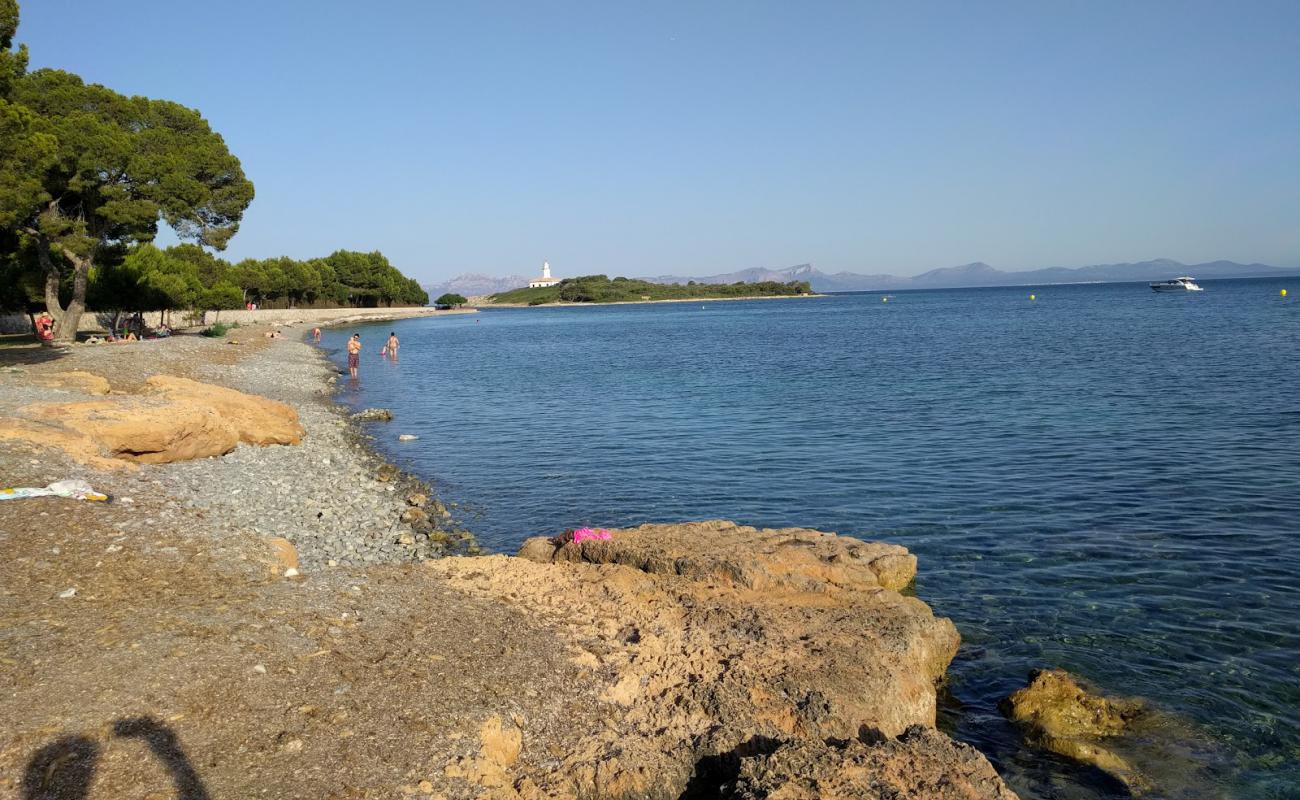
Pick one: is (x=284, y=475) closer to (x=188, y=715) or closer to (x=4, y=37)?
(x=188, y=715)

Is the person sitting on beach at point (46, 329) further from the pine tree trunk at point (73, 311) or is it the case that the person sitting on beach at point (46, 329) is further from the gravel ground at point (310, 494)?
the gravel ground at point (310, 494)

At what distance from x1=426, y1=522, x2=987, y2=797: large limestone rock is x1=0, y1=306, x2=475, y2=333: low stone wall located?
6007 cm

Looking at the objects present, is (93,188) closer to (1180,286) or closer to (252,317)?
(252,317)

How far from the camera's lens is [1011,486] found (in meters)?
19.6

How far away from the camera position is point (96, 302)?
55.8 meters

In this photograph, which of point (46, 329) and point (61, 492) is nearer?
point (61, 492)

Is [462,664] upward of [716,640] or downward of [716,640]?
upward

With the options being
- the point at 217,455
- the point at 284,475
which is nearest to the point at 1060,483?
the point at 284,475

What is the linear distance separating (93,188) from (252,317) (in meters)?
60.6

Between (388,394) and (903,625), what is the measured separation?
3536cm

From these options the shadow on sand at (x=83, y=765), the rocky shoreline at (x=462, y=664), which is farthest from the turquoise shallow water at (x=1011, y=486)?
the shadow on sand at (x=83, y=765)

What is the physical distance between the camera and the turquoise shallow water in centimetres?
1045

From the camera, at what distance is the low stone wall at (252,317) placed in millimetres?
57153

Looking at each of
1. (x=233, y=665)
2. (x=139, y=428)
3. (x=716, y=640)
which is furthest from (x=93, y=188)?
(x=716, y=640)
